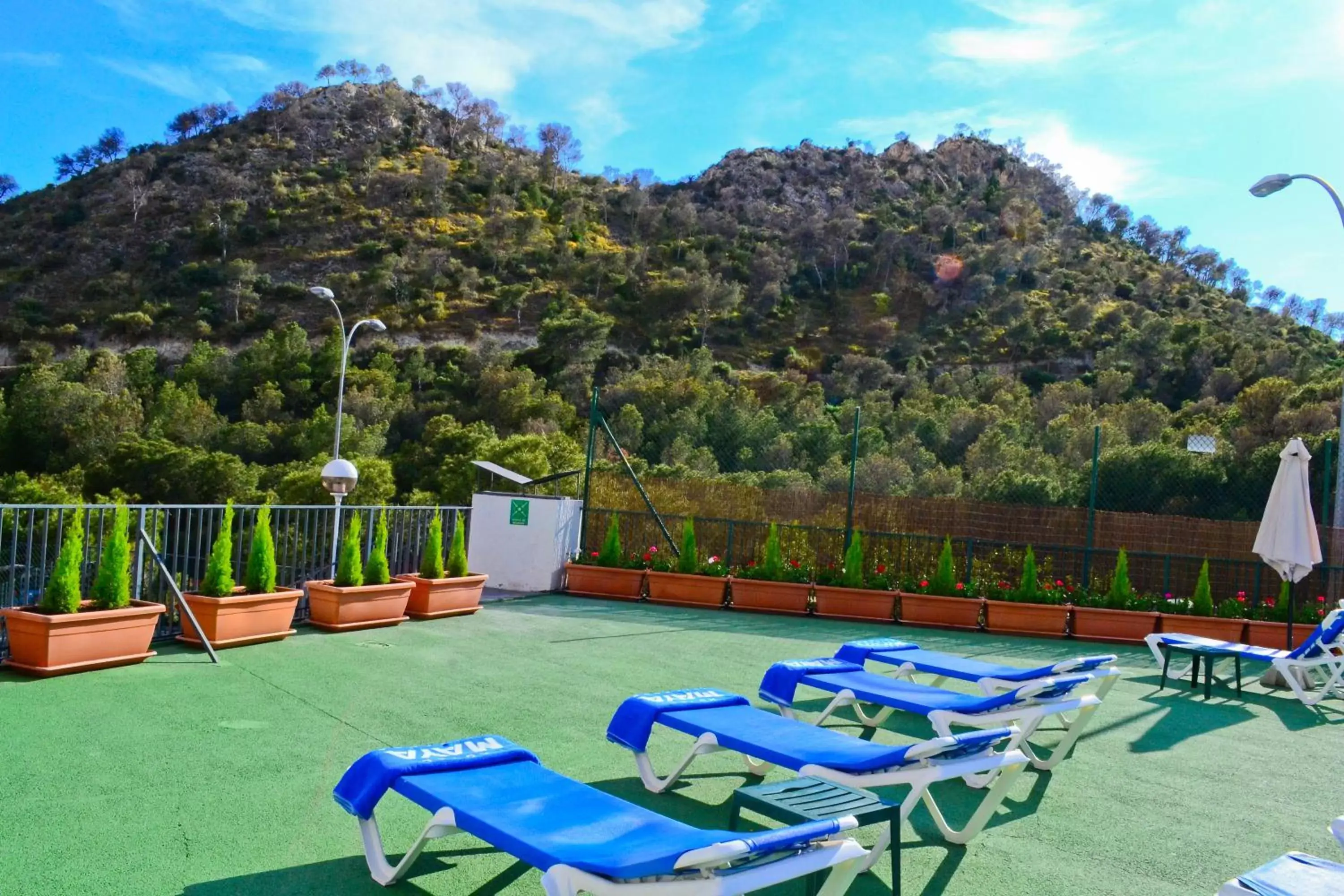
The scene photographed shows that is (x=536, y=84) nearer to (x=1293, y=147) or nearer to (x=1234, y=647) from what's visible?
(x=1293, y=147)

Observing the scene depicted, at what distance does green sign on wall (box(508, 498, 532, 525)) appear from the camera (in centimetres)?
1220

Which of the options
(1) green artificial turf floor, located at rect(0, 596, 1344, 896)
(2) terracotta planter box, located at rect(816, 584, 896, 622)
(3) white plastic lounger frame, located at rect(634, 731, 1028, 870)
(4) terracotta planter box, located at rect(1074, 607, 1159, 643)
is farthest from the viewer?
(2) terracotta planter box, located at rect(816, 584, 896, 622)

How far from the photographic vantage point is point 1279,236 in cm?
1667

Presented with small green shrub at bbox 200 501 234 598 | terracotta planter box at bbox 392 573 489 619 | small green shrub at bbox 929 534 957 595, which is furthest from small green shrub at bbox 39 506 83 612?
small green shrub at bbox 929 534 957 595

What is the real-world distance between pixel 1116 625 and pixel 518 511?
288 inches

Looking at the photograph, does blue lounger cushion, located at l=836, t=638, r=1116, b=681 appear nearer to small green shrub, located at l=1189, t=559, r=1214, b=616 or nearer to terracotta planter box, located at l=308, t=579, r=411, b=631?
terracotta planter box, located at l=308, t=579, r=411, b=631

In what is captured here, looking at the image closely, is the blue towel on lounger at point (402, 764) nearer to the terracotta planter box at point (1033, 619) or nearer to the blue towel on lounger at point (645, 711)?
the blue towel on lounger at point (645, 711)

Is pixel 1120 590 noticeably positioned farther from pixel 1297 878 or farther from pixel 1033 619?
pixel 1297 878

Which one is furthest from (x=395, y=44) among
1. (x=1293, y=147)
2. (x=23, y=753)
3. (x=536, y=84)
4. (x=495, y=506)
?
(x=23, y=753)

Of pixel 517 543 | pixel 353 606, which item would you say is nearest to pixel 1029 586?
pixel 517 543

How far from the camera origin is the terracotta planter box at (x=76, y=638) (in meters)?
5.83

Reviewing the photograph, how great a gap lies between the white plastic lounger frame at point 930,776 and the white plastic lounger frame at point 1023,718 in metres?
0.41

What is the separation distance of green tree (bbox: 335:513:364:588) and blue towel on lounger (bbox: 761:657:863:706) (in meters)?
4.64

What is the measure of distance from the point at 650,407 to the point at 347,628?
29.2 m
